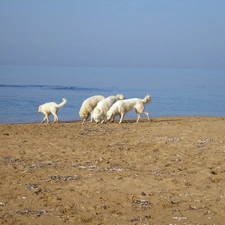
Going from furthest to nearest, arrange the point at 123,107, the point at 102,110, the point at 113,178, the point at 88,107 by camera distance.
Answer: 1. the point at 88,107
2. the point at 102,110
3. the point at 123,107
4. the point at 113,178

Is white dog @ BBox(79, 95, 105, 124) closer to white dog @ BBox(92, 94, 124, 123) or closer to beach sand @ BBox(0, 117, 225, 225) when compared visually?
white dog @ BBox(92, 94, 124, 123)

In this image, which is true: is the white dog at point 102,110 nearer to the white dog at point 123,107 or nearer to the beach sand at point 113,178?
the white dog at point 123,107

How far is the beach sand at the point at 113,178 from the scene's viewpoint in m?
7.14

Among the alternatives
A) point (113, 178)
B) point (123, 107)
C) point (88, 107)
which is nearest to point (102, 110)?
point (123, 107)

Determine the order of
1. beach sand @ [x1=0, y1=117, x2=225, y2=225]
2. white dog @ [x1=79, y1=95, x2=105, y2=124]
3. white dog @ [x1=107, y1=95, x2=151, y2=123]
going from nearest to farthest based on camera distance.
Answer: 1. beach sand @ [x1=0, y1=117, x2=225, y2=225]
2. white dog @ [x1=107, y1=95, x2=151, y2=123]
3. white dog @ [x1=79, y1=95, x2=105, y2=124]

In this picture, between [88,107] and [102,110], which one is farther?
[88,107]

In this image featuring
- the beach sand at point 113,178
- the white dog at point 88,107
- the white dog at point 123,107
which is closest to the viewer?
the beach sand at point 113,178

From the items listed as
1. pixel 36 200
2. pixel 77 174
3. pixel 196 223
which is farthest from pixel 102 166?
pixel 196 223

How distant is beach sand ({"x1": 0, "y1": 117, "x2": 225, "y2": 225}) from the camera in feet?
23.4

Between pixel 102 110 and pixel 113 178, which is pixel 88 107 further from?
pixel 113 178

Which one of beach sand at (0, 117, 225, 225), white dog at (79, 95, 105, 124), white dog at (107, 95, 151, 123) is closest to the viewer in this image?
beach sand at (0, 117, 225, 225)

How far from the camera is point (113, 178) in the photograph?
29.6 feet

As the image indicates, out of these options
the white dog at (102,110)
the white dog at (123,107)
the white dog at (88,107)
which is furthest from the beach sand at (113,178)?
the white dog at (88,107)

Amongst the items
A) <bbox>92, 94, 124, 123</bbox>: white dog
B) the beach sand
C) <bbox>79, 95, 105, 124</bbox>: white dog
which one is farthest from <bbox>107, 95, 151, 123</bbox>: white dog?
the beach sand
